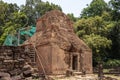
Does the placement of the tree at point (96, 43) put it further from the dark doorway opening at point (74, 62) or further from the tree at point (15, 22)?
the tree at point (15, 22)

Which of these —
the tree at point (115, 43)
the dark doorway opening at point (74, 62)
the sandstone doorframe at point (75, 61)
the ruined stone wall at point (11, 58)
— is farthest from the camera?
the tree at point (115, 43)

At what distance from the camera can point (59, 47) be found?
1936 cm

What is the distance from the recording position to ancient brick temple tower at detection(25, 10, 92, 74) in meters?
18.9

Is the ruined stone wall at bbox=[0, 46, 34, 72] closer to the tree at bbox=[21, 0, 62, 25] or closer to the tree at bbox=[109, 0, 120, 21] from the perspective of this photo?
the tree at bbox=[109, 0, 120, 21]

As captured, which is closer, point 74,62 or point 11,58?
point 11,58

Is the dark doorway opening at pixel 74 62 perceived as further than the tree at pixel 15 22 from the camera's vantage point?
No

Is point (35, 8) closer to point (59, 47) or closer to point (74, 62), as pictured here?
point (74, 62)

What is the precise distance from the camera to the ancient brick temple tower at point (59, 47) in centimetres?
1891

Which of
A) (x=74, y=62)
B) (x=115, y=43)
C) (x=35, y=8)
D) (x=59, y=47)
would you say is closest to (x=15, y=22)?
(x=35, y=8)

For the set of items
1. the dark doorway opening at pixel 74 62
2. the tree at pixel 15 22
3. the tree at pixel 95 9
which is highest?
the tree at pixel 95 9

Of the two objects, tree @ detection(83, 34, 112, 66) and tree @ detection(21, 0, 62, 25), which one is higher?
tree @ detection(21, 0, 62, 25)

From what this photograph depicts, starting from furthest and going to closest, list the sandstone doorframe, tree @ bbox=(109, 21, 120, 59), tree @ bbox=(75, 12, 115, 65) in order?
tree @ bbox=(109, 21, 120, 59), tree @ bbox=(75, 12, 115, 65), the sandstone doorframe

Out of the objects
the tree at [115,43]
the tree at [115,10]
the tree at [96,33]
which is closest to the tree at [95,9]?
the tree at [115,10]

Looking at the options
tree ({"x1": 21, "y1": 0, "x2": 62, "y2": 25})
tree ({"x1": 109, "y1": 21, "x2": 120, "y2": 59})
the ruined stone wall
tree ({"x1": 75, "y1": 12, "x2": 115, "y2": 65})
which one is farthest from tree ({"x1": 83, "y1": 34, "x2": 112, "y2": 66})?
the ruined stone wall
